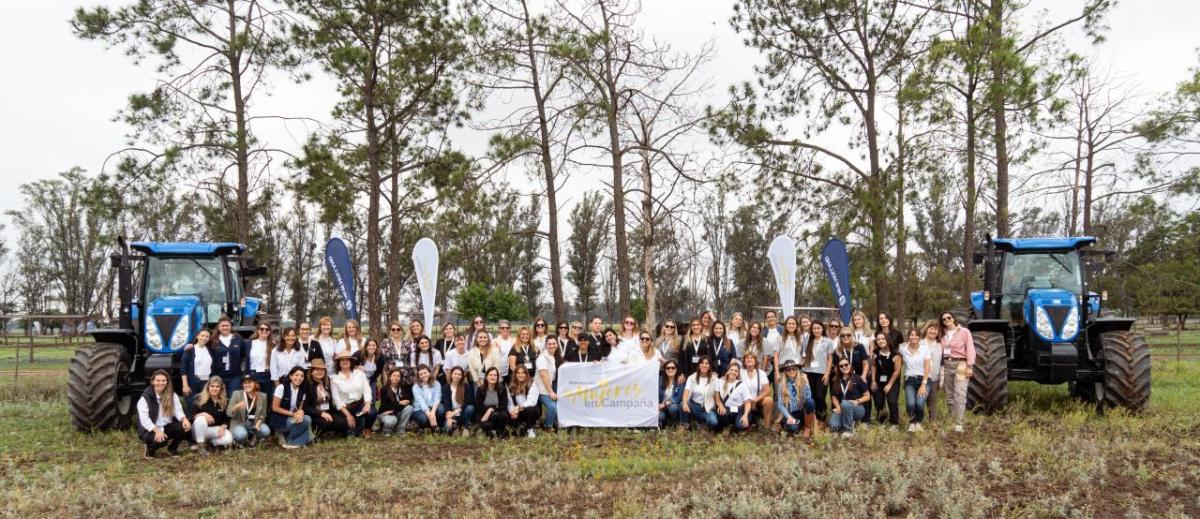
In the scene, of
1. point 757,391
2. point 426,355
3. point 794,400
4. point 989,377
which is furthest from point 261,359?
point 989,377

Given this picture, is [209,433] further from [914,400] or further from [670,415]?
[914,400]

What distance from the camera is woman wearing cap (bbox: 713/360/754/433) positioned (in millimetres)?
A: 9539

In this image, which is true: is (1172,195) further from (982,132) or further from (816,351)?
(816,351)

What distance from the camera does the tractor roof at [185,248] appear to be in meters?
11.2

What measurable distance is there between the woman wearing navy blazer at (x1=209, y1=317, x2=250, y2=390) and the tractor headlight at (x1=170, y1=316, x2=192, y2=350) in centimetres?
115

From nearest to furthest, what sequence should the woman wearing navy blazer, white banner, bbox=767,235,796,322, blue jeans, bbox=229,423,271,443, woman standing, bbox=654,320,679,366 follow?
1. blue jeans, bbox=229,423,271,443
2. the woman wearing navy blazer
3. woman standing, bbox=654,320,679,366
4. white banner, bbox=767,235,796,322

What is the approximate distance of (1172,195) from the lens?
81.5 feet

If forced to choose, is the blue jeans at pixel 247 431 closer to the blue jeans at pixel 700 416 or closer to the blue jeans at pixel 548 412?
the blue jeans at pixel 548 412

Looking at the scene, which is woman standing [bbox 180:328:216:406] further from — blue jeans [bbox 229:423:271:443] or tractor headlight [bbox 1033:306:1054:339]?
tractor headlight [bbox 1033:306:1054:339]

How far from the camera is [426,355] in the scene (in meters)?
10.3

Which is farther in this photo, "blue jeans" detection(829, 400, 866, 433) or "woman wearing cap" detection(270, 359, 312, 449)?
"blue jeans" detection(829, 400, 866, 433)

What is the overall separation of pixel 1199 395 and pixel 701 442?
8856 millimetres

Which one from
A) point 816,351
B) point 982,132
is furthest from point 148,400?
point 982,132

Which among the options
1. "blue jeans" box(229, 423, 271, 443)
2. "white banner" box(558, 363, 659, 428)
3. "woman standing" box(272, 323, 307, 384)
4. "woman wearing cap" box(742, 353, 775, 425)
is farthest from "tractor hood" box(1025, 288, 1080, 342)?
"blue jeans" box(229, 423, 271, 443)
